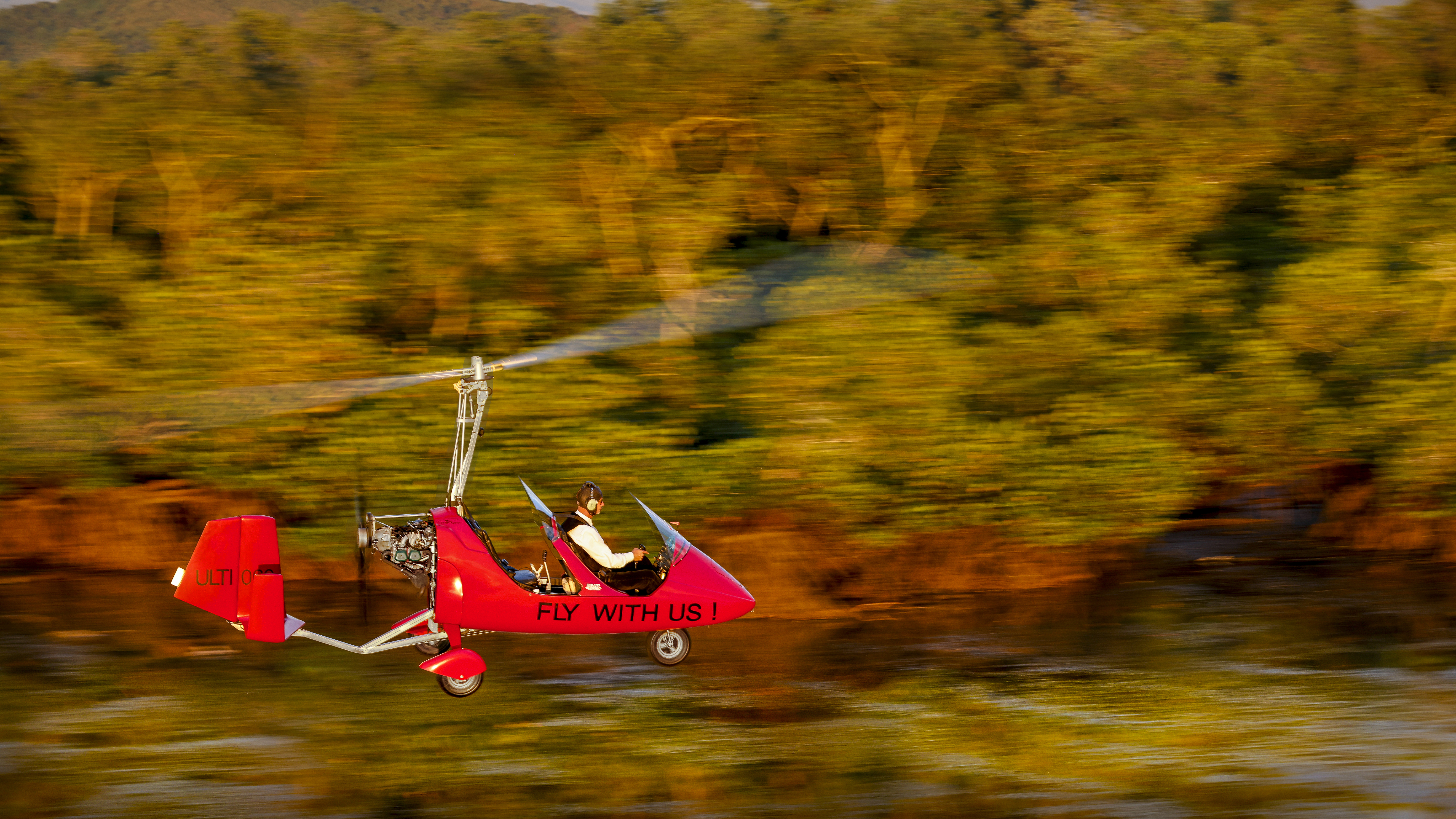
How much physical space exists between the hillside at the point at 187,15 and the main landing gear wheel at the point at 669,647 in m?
9.51

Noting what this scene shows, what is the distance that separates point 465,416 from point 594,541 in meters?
1.16

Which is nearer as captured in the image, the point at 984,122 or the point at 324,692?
the point at 324,692

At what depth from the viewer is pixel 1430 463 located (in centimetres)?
1505

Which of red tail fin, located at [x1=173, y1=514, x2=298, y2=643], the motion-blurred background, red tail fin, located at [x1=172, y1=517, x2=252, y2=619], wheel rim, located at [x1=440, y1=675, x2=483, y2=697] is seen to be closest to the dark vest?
wheel rim, located at [x1=440, y1=675, x2=483, y2=697]

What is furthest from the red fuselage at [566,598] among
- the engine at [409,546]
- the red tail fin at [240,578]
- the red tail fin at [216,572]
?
the red tail fin at [216,572]

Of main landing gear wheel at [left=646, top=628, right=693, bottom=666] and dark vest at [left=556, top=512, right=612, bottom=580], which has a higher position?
dark vest at [left=556, top=512, right=612, bottom=580]

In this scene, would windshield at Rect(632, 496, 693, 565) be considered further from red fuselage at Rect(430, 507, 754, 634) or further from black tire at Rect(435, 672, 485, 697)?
black tire at Rect(435, 672, 485, 697)

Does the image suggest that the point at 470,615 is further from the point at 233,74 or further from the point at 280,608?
the point at 233,74

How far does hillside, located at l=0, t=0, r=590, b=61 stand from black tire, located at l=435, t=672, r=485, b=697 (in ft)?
32.5

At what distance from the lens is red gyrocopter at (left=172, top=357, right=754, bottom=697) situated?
25.8ft

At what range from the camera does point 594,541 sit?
8367 millimetres

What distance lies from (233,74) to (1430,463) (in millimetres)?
14625

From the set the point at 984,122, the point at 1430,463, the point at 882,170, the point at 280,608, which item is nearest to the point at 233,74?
A: the point at 882,170

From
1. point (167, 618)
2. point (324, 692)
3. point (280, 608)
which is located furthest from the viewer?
point (167, 618)
